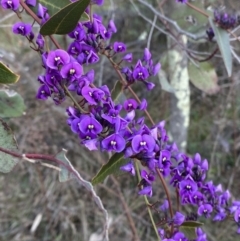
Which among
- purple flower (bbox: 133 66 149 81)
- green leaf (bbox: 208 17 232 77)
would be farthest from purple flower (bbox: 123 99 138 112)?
green leaf (bbox: 208 17 232 77)

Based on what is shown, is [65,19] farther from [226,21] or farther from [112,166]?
[226,21]

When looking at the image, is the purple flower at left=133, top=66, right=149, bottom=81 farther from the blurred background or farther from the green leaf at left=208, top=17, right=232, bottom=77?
the blurred background

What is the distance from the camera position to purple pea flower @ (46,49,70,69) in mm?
563

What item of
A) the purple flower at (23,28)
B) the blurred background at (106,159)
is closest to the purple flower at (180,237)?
the purple flower at (23,28)

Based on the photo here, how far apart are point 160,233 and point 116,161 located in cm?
14

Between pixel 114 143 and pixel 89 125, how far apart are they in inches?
1.5

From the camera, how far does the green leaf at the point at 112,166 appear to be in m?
0.67

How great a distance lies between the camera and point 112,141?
1.92 feet

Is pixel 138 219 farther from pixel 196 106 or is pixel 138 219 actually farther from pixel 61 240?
pixel 196 106

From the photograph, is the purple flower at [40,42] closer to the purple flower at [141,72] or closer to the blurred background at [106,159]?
the purple flower at [141,72]

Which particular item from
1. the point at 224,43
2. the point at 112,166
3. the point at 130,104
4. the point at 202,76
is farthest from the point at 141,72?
the point at 202,76

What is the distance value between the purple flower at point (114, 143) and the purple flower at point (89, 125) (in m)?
0.02

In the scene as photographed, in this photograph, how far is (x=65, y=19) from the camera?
60 centimetres

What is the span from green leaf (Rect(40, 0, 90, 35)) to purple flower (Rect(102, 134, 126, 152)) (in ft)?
0.49
